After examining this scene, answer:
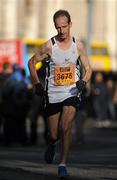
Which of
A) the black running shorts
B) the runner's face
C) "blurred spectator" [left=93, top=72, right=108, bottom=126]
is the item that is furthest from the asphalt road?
"blurred spectator" [left=93, top=72, right=108, bottom=126]

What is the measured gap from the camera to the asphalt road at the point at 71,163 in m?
10.3

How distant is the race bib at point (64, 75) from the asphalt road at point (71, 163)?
104 cm

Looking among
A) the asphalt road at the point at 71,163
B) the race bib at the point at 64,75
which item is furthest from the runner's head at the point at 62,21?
the asphalt road at the point at 71,163

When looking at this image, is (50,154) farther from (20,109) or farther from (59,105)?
(20,109)

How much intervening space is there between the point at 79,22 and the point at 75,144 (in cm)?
3106

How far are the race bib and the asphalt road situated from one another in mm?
1038

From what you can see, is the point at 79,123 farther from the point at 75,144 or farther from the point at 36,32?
the point at 36,32

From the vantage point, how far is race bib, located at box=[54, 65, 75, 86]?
1030 centimetres

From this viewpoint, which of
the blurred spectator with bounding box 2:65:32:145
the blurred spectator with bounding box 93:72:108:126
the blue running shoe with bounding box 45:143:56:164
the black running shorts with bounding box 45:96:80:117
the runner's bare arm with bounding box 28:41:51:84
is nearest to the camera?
the black running shorts with bounding box 45:96:80:117

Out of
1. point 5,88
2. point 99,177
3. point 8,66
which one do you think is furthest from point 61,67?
point 8,66

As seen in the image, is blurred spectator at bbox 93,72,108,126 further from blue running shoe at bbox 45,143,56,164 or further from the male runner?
the male runner

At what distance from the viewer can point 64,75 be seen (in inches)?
405

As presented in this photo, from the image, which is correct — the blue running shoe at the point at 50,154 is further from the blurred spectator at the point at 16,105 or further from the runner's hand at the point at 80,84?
the blurred spectator at the point at 16,105

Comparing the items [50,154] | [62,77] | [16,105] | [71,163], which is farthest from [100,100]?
[62,77]
